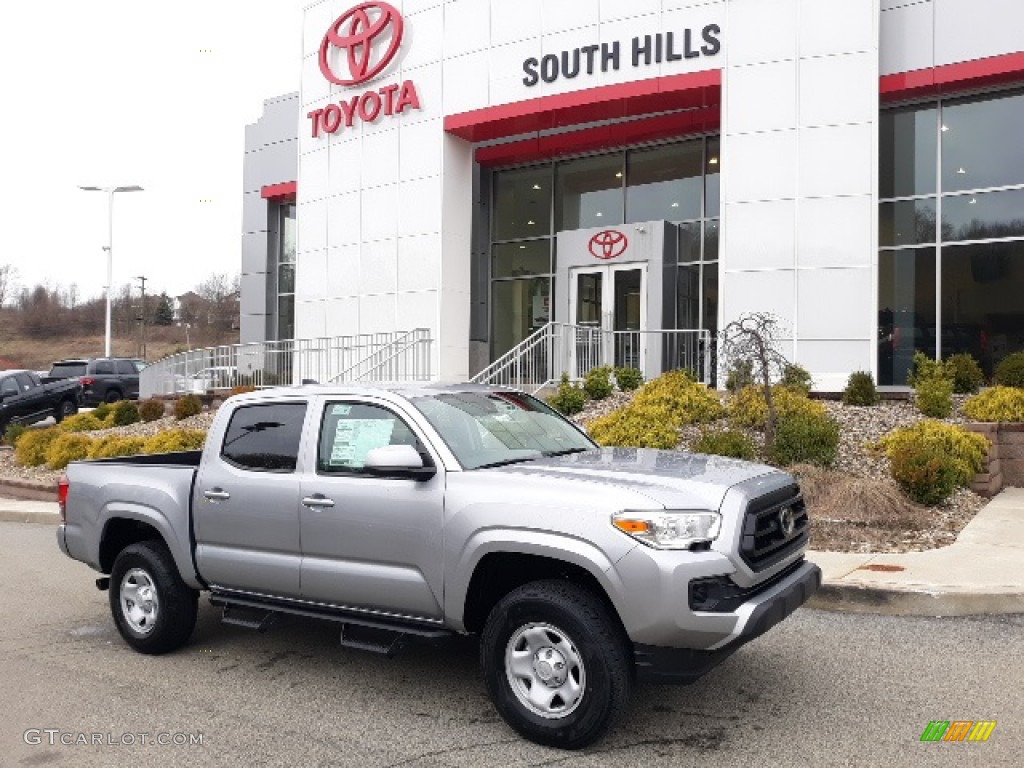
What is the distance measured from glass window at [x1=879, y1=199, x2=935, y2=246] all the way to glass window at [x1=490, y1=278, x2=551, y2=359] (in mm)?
7968

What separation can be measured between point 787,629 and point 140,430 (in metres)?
16.1

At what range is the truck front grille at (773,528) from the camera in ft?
14.0

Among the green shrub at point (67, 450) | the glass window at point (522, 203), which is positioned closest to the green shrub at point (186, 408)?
the green shrub at point (67, 450)

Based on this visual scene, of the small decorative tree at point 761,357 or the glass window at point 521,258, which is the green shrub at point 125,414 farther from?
the small decorative tree at point 761,357

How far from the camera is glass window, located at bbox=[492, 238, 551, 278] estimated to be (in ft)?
73.4

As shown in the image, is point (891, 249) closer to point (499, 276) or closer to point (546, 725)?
point (499, 276)

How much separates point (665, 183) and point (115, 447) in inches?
512

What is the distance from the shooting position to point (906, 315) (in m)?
17.0

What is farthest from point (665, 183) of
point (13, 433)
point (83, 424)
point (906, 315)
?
point (13, 433)

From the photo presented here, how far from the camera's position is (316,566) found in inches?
199

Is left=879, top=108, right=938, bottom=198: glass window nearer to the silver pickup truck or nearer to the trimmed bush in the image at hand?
the trimmed bush

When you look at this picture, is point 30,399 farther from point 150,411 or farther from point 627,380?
point 627,380

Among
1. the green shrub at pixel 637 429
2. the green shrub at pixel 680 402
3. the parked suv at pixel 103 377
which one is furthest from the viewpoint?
the parked suv at pixel 103 377

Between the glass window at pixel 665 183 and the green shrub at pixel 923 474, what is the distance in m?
11.0
